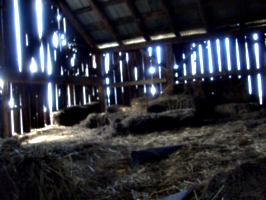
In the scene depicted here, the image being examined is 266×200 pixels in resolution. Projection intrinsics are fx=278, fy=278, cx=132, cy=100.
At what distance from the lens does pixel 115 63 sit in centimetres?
1249

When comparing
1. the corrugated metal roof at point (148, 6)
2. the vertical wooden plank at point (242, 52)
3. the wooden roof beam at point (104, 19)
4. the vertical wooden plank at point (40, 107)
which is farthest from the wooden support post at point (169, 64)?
the vertical wooden plank at point (40, 107)

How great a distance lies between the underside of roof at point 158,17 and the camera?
9471 mm

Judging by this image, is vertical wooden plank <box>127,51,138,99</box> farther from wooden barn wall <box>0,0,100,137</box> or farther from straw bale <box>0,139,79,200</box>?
straw bale <box>0,139,79,200</box>

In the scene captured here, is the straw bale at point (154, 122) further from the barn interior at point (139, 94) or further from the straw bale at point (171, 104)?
the straw bale at point (171, 104)

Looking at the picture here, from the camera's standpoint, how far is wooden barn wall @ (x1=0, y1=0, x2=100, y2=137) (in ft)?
27.4

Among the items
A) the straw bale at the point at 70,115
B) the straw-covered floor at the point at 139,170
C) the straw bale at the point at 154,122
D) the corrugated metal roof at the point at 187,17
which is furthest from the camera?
the corrugated metal roof at the point at 187,17

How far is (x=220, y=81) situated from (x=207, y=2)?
2.85 metres

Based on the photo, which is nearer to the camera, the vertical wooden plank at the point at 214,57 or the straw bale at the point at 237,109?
the straw bale at the point at 237,109

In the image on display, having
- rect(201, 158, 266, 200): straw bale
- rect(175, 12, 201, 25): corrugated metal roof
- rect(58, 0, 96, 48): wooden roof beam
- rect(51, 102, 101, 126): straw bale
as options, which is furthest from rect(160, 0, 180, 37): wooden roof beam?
rect(201, 158, 266, 200): straw bale

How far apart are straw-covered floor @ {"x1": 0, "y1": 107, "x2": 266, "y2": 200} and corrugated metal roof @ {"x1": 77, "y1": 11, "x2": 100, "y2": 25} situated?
6.80 m

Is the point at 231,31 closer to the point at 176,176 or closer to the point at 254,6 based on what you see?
the point at 254,6

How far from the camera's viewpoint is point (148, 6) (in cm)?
999

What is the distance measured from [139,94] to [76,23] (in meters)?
3.94

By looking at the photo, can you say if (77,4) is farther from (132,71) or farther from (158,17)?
(132,71)
